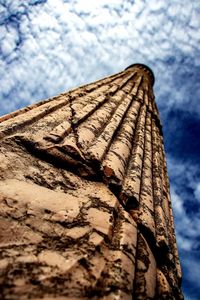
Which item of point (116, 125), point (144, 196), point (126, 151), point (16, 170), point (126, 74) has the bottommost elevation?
point (16, 170)

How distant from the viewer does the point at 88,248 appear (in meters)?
0.85

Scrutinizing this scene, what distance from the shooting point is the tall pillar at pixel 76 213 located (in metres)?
0.73

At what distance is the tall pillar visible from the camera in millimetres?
730

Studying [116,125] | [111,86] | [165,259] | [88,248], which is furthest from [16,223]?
[111,86]

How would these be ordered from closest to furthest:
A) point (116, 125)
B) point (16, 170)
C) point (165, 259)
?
1. point (16, 170)
2. point (165, 259)
3. point (116, 125)

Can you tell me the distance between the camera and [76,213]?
0.97 m

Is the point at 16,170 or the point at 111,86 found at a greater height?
the point at 111,86

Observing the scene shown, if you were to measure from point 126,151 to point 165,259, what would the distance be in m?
0.66

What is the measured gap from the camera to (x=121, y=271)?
32.1 inches

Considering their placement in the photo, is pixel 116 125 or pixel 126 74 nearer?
pixel 116 125

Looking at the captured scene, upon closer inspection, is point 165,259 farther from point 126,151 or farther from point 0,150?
point 0,150

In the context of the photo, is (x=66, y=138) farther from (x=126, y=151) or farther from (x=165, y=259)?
(x=165, y=259)

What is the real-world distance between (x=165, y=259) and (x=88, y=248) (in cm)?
49

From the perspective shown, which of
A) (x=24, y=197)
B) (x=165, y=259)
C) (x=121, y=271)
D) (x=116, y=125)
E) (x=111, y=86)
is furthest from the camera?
(x=111, y=86)
